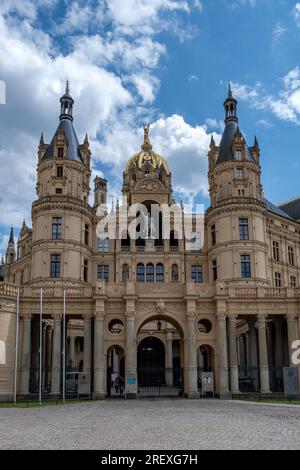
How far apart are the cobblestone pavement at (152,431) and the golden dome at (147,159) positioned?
2550 inches

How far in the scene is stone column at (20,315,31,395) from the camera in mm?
46562

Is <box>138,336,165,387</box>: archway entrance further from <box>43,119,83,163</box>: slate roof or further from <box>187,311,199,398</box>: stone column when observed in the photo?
<box>187,311,199,398</box>: stone column

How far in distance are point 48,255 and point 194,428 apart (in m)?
43.5

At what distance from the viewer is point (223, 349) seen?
48094 mm

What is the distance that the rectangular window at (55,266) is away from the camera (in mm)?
62484

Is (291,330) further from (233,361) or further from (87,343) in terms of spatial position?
(87,343)

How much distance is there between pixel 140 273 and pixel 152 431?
168 ft

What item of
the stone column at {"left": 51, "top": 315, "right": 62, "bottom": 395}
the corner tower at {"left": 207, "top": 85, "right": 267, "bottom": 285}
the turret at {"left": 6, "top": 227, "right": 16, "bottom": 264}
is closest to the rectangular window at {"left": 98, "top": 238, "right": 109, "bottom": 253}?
the corner tower at {"left": 207, "top": 85, "right": 267, "bottom": 285}

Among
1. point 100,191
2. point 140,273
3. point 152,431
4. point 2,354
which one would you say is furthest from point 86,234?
point 152,431

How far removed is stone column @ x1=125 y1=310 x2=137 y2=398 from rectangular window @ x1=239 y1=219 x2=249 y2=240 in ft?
73.8

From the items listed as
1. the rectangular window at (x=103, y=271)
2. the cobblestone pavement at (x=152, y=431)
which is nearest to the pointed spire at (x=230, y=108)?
the rectangular window at (x=103, y=271)

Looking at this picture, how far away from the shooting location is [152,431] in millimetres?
21094
